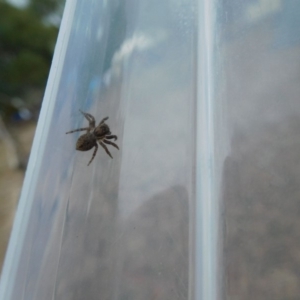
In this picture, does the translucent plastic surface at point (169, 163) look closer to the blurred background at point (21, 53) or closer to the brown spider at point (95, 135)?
the brown spider at point (95, 135)

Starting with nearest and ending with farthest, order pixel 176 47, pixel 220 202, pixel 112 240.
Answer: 1. pixel 220 202
2. pixel 112 240
3. pixel 176 47

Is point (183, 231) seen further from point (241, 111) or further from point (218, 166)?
point (241, 111)

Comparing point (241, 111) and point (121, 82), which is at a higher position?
point (121, 82)

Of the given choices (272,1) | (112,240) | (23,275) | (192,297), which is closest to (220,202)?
(192,297)

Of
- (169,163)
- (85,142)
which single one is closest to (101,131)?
(85,142)

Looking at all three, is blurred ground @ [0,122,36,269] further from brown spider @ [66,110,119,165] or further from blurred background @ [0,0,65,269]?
brown spider @ [66,110,119,165]

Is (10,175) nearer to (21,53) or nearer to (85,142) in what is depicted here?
(21,53)
